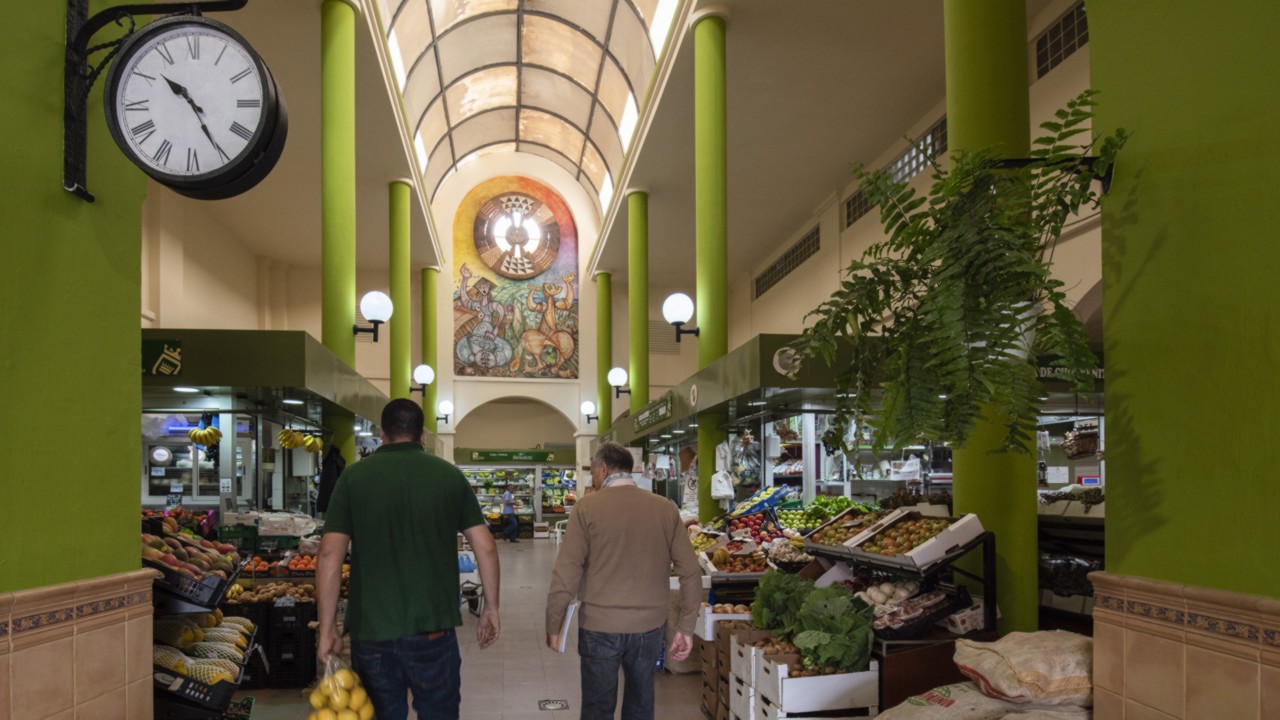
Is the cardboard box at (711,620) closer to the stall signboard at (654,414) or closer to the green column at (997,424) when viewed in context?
the green column at (997,424)

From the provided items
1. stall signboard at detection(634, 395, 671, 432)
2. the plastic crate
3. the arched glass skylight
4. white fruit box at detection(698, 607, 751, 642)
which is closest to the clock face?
white fruit box at detection(698, 607, 751, 642)

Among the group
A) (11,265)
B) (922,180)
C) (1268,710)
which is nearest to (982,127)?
(1268,710)

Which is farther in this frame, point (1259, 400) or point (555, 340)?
point (555, 340)

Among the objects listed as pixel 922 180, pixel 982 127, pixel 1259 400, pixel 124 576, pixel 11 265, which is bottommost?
pixel 124 576

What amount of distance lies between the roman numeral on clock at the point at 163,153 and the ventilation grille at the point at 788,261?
14032mm

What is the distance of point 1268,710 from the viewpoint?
238 centimetres

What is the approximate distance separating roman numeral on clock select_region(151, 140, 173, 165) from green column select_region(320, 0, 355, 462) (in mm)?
6174

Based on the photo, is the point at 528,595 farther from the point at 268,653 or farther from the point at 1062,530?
the point at 1062,530

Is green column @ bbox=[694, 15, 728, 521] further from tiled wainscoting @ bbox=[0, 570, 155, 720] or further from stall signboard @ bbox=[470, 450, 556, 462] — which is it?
stall signboard @ bbox=[470, 450, 556, 462]

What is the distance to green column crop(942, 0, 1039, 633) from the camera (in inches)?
171

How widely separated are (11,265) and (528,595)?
33.3ft

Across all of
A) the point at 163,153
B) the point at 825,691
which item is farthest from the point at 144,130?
the point at 825,691

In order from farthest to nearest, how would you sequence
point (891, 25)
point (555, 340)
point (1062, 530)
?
1. point (555, 340)
2. point (891, 25)
3. point (1062, 530)

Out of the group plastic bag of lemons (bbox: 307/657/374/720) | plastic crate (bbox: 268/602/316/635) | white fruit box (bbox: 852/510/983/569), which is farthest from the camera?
plastic crate (bbox: 268/602/316/635)
